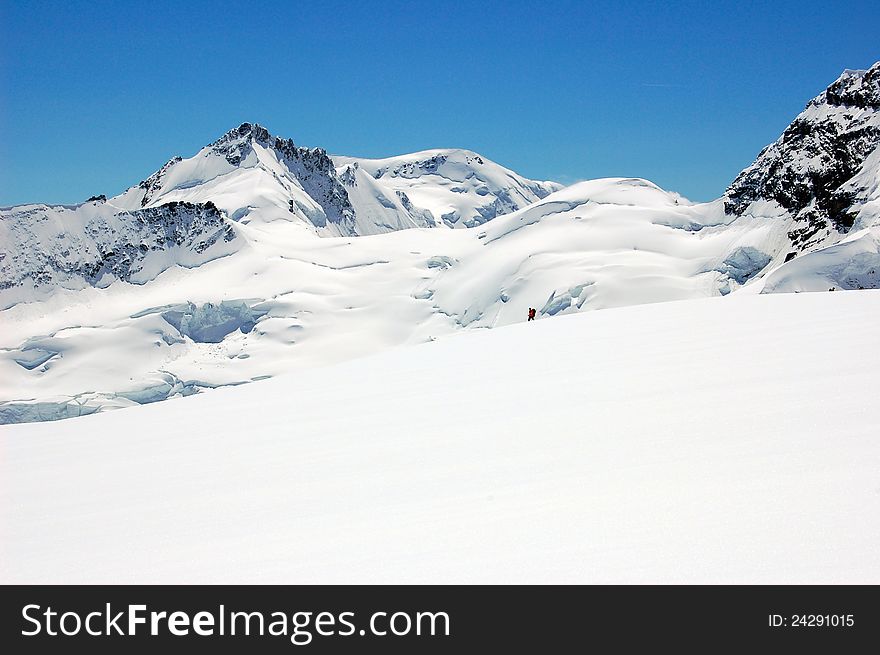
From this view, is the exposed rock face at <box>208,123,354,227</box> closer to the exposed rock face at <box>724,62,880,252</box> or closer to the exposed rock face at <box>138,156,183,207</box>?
the exposed rock face at <box>138,156,183,207</box>

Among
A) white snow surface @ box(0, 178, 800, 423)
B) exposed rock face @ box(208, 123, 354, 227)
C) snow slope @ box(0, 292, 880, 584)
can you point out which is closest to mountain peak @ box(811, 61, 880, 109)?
white snow surface @ box(0, 178, 800, 423)

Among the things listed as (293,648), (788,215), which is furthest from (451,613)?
(788,215)

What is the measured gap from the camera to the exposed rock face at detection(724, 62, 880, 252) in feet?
233

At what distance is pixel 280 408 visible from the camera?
21.5 ft

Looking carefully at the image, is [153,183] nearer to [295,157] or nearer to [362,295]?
[295,157]

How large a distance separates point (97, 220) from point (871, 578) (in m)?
143

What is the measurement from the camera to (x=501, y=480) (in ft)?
11.9

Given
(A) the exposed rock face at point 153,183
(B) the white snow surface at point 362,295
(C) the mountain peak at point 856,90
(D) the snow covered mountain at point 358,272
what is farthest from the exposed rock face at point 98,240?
(C) the mountain peak at point 856,90

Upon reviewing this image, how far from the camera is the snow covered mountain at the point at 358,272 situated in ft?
229

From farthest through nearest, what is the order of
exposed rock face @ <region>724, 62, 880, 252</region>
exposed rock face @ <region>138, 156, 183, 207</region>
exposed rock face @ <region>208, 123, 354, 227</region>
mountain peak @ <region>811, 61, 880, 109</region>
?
exposed rock face @ <region>208, 123, 354, 227</region> < exposed rock face @ <region>138, 156, 183, 207</region> < mountain peak @ <region>811, 61, 880, 109</region> < exposed rock face @ <region>724, 62, 880, 252</region>

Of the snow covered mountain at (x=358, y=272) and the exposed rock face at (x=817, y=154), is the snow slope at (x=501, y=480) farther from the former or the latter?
the exposed rock face at (x=817, y=154)

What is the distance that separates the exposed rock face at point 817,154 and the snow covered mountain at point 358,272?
0.86 feet

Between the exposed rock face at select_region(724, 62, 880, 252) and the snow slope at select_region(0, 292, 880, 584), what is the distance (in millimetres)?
62653

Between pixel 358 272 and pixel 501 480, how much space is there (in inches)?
3747
